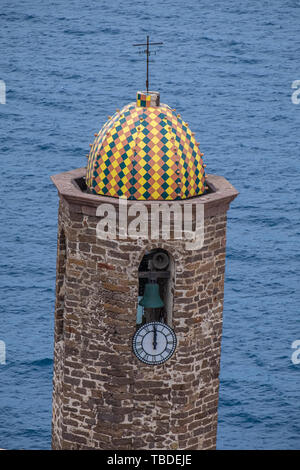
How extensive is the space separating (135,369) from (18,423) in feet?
151

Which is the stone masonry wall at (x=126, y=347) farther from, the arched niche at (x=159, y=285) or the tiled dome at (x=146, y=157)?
the tiled dome at (x=146, y=157)

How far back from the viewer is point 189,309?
114ft

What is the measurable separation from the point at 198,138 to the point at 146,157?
267 feet

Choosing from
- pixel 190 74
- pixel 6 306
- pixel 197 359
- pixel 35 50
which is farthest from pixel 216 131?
pixel 197 359

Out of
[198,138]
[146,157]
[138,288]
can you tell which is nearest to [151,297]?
[138,288]

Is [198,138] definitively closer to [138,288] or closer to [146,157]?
[138,288]

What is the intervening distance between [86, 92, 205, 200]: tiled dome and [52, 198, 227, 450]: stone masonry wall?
984 millimetres

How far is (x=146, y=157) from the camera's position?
112ft

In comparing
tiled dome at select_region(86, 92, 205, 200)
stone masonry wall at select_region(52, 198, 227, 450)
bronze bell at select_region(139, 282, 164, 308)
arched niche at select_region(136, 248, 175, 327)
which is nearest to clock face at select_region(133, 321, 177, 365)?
stone masonry wall at select_region(52, 198, 227, 450)

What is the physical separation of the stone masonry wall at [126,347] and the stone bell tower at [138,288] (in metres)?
0.03

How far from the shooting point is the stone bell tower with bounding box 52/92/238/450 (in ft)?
112

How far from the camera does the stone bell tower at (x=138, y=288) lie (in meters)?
34.1

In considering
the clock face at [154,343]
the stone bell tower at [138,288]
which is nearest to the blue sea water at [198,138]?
the stone bell tower at [138,288]

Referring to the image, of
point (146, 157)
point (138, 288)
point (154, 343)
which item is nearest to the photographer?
point (146, 157)
